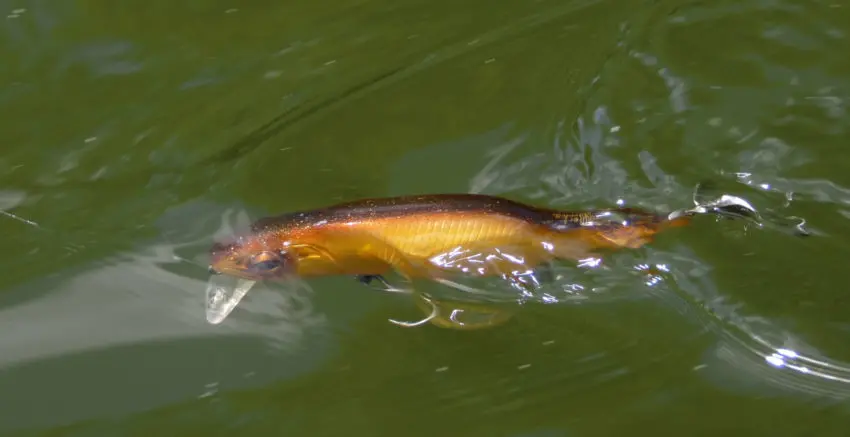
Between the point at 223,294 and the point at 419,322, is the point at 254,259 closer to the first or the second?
the point at 223,294

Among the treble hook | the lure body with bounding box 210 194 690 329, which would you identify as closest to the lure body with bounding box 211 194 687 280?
the lure body with bounding box 210 194 690 329

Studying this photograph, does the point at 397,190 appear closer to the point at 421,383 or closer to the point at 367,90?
the point at 367,90

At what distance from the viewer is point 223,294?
141 inches

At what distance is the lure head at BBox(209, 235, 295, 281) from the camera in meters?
3.29

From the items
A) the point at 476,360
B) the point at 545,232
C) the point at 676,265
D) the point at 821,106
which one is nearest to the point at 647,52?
the point at 821,106

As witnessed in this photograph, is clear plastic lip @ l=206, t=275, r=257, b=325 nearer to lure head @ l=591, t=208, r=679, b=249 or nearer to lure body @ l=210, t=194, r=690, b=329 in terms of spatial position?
lure body @ l=210, t=194, r=690, b=329

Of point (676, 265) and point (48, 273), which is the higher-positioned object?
point (48, 273)

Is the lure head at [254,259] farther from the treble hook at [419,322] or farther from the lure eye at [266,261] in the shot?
the treble hook at [419,322]

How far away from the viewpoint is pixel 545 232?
3.32 m

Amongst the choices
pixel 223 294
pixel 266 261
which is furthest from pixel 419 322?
pixel 223 294

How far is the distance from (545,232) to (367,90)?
1.56 metres

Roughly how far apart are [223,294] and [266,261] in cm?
38

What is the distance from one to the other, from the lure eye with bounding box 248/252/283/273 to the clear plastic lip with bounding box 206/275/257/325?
153 mm

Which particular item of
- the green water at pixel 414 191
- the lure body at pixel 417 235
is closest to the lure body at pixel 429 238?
the lure body at pixel 417 235
